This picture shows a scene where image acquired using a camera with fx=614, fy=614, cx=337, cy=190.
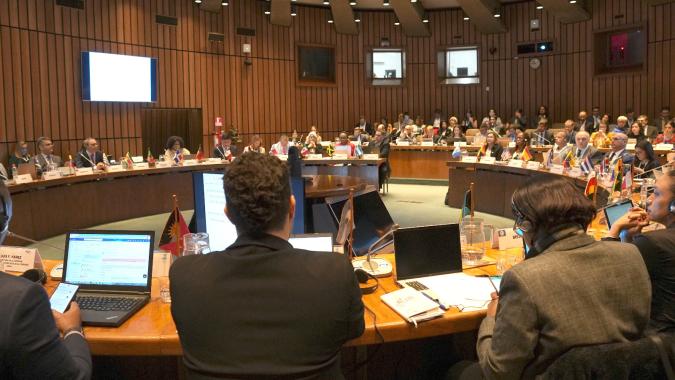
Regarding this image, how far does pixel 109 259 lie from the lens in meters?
2.34

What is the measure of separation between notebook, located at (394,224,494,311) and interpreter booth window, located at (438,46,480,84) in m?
13.7

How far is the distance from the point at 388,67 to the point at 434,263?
13.9 meters

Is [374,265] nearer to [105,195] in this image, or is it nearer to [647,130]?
[105,195]

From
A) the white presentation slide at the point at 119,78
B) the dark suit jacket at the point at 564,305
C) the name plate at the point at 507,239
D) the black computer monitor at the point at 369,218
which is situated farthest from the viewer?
the white presentation slide at the point at 119,78

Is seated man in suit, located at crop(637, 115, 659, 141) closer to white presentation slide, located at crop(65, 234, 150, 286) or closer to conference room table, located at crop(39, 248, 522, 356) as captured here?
conference room table, located at crop(39, 248, 522, 356)

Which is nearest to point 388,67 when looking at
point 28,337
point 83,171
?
point 83,171

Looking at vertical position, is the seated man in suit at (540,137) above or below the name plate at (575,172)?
above

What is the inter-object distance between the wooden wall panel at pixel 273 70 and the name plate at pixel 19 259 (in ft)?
24.8

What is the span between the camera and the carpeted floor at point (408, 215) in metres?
7.20

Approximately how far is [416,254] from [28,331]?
61.7 inches

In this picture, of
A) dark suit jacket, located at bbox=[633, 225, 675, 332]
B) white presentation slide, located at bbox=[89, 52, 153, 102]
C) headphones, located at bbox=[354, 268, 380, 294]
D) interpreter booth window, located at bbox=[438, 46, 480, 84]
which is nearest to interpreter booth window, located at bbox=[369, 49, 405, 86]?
interpreter booth window, located at bbox=[438, 46, 480, 84]

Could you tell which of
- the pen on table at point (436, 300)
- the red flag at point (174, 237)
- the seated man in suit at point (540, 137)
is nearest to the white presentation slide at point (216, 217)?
the red flag at point (174, 237)

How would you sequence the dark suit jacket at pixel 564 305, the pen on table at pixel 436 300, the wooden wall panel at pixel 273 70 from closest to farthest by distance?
Result: the dark suit jacket at pixel 564 305 → the pen on table at pixel 436 300 → the wooden wall panel at pixel 273 70

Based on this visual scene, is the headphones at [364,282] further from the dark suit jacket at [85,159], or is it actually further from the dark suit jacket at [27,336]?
the dark suit jacket at [85,159]
